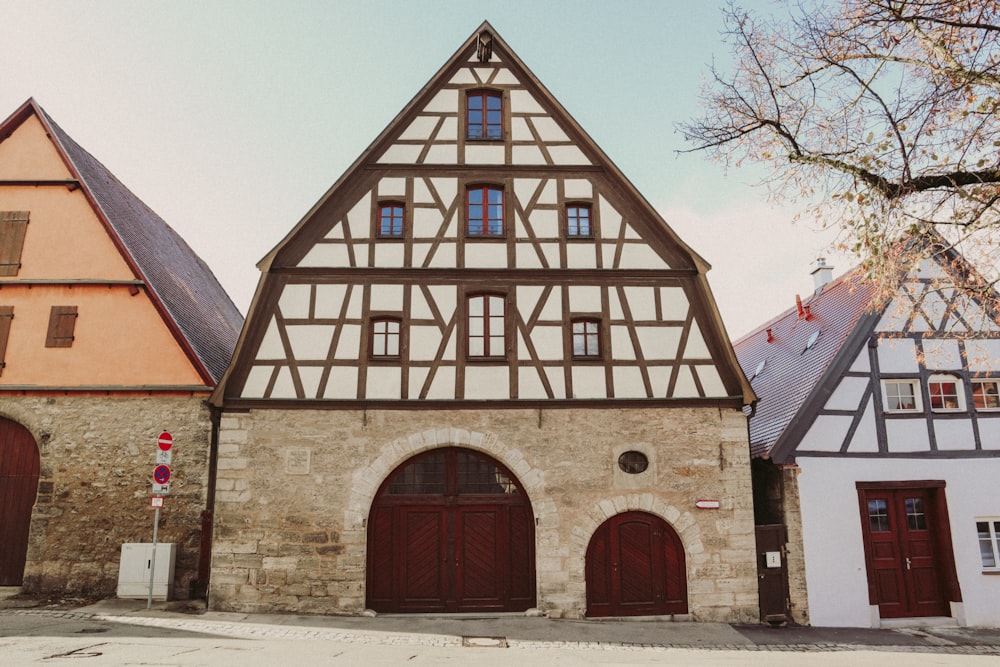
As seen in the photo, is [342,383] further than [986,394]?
No

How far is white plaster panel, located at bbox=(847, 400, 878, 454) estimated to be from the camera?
39.8 feet

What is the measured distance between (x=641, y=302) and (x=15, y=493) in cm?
1160

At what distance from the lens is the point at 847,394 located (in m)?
12.3

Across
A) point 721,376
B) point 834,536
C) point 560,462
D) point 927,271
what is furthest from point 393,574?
point 927,271

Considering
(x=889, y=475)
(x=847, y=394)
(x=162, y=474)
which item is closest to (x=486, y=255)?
(x=162, y=474)

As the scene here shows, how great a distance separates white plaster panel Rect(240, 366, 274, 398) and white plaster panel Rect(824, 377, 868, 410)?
9.66 m

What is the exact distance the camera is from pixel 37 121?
46.3 ft

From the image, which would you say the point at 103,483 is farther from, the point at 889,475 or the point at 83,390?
the point at 889,475

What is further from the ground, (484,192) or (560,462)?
(484,192)

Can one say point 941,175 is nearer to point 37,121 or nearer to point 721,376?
point 721,376

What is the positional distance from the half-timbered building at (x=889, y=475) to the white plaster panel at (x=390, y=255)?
7164 millimetres

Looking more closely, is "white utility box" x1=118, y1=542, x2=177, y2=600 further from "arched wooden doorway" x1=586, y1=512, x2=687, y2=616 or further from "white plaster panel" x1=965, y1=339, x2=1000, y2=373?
"white plaster panel" x1=965, y1=339, x2=1000, y2=373

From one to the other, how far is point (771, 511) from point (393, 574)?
6.63 m

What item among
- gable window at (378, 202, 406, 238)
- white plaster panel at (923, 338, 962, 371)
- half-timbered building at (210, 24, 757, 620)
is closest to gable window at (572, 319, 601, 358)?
half-timbered building at (210, 24, 757, 620)
